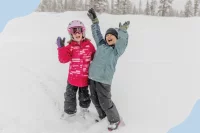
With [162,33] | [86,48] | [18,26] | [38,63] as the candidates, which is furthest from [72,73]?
Result: [18,26]

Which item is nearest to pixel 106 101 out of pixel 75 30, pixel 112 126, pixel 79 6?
pixel 112 126

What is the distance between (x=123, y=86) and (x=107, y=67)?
959mm

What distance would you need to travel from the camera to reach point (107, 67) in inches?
193

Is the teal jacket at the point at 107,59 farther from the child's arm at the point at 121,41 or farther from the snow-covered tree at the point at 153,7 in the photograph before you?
the snow-covered tree at the point at 153,7

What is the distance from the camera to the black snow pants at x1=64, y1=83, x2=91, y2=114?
17.0ft

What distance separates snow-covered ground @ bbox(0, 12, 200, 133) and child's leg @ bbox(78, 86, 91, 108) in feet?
0.94

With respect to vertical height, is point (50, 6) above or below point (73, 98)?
above

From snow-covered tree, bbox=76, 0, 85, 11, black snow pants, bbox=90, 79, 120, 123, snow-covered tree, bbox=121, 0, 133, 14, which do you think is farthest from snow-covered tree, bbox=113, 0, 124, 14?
black snow pants, bbox=90, 79, 120, 123

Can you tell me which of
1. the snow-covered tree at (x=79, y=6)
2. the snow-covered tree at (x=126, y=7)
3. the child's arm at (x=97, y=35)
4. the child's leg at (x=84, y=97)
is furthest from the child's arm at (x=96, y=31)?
the snow-covered tree at (x=126, y=7)

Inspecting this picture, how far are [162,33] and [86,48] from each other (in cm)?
394

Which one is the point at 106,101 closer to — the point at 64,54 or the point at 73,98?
the point at 73,98

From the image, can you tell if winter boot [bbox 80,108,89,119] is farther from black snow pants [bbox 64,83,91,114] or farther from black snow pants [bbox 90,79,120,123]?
black snow pants [bbox 90,79,120,123]

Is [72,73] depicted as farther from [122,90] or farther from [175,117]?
[175,117]

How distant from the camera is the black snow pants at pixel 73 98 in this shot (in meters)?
5.18
